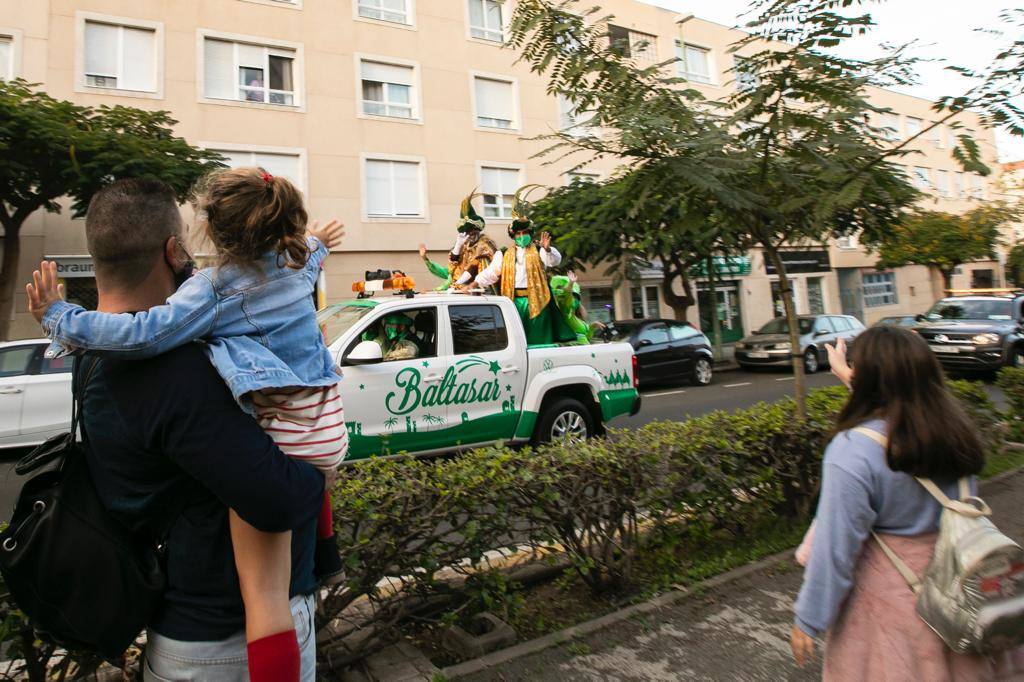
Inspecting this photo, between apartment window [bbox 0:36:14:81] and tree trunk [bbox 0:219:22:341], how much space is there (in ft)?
14.0

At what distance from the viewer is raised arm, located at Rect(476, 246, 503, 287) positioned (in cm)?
745

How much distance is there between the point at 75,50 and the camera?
15.3 m

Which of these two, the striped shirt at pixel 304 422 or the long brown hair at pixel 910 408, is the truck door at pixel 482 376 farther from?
the striped shirt at pixel 304 422

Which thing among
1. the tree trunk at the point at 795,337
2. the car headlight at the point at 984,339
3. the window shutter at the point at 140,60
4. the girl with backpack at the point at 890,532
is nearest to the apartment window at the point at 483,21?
the window shutter at the point at 140,60

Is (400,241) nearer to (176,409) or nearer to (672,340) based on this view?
(672,340)

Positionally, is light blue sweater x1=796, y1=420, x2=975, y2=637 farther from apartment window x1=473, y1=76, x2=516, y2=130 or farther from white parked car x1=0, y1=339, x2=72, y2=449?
apartment window x1=473, y1=76, x2=516, y2=130

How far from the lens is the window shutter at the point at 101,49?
15.6 metres

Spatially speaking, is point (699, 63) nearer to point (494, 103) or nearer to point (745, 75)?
point (494, 103)

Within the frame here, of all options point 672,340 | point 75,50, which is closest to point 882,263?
point 672,340

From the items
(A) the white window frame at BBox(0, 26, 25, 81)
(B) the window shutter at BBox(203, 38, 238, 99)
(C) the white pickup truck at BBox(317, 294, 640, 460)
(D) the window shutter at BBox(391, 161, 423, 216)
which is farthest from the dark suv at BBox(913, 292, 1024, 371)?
(A) the white window frame at BBox(0, 26, 25, 81)

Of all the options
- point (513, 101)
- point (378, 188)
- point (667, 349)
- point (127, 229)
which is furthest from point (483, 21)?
point (127, 229)

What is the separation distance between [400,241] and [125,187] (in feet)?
59.0

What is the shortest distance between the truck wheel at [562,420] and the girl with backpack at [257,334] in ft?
17.8

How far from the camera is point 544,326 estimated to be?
7.54 meters
